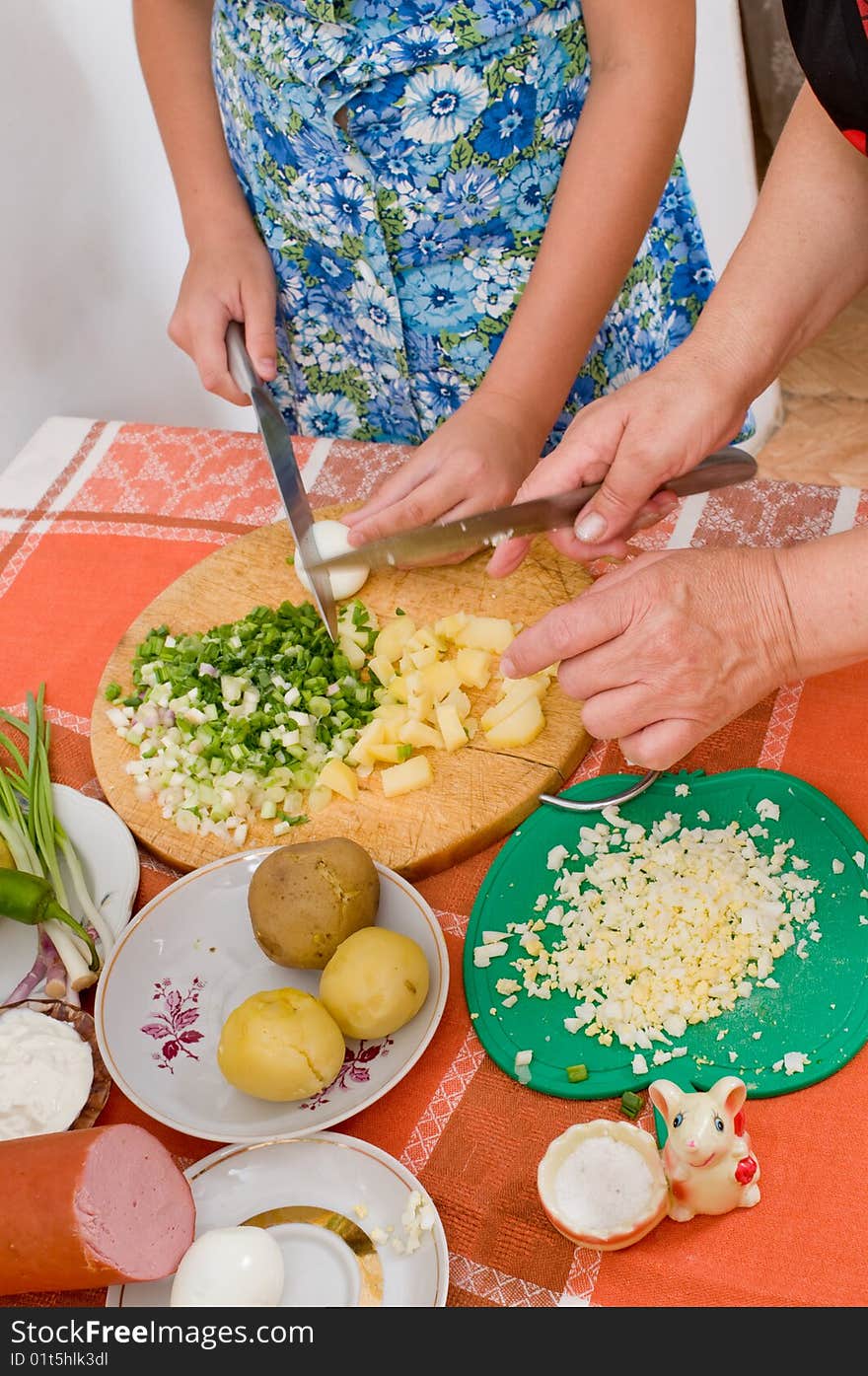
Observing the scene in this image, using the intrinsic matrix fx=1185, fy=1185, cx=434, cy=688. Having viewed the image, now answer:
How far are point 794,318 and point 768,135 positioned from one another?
3.56m

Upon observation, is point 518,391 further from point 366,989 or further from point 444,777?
point 366,989

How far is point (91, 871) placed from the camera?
5.04 ft

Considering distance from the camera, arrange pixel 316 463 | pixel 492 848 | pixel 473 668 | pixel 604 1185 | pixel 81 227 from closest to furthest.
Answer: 1. pixel 604 1185
2. pixel 492 848
3. pixel 473 668
4. pixel 316 463
5. pixel 81 227

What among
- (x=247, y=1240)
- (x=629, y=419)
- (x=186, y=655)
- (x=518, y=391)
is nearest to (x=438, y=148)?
(x=518, y=391)

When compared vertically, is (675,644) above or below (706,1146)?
above

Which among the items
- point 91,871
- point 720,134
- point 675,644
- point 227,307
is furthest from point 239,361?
point 720,134

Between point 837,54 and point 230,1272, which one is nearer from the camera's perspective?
point 230,1272

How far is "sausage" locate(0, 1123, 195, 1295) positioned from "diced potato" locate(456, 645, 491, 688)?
0.77 m

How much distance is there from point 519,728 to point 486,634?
18 cm

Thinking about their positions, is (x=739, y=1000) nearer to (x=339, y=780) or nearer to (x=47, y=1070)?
(x=339, y=780)

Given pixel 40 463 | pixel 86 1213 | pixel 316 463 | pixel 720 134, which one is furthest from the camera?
pixel 720 134

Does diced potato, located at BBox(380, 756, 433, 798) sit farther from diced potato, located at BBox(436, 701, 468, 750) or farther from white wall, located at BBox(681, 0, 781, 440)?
white wall, located at BBox(681, 0, 781, 440)

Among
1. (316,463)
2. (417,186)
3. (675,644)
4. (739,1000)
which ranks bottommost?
(739,1000)

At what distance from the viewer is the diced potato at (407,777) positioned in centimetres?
154
